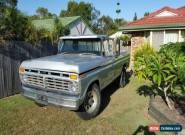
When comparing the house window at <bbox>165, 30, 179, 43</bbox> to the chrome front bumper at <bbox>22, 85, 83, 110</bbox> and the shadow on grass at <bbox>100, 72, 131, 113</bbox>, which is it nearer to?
the shadow on grass at <bbox>100, 72, 131, 113</bbox>

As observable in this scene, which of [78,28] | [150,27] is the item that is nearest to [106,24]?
[78,28]

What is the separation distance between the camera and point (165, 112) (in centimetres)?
600

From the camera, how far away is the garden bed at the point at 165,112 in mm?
5590

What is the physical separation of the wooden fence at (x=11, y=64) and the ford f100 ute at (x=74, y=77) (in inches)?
85.8

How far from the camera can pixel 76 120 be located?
6051 millimetres

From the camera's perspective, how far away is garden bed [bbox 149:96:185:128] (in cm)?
559

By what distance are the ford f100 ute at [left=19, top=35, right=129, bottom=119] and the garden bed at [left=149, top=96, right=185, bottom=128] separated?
1542 mm

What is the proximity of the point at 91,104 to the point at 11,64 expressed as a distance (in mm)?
3728

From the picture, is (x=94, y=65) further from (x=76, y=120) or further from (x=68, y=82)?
(x=76, y=120)

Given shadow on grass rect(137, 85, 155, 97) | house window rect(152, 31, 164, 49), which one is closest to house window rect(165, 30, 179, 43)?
house window rect(152, 31, 164, 49)

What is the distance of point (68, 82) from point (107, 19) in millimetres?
63491

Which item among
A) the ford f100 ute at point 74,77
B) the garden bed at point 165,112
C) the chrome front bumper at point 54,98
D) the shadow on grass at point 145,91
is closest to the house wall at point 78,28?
the shadow on grass at point 145,91

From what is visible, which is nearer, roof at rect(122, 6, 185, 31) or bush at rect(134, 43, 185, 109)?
bush at rect(134, 43, 185, 109)

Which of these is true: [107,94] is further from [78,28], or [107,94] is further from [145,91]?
[78,28]
